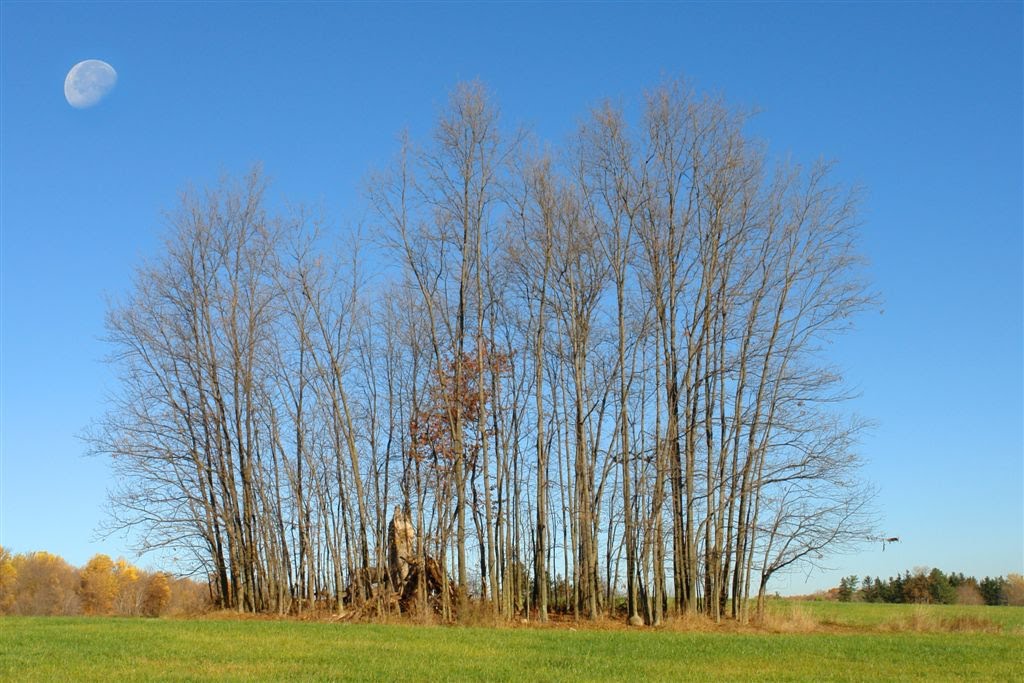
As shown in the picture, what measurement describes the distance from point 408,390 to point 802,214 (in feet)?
35.3

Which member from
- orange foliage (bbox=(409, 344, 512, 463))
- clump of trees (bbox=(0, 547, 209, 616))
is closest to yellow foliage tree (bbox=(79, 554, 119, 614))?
clump of trees (bbox=(0, 547, 209, 616))

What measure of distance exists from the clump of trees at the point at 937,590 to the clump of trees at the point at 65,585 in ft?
99.2

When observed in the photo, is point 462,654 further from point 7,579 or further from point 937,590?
point 7,579

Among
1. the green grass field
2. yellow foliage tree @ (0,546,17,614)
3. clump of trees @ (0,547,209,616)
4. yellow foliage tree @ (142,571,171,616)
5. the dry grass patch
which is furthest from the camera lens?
yellow foliage tree @ (0,546,17,614)

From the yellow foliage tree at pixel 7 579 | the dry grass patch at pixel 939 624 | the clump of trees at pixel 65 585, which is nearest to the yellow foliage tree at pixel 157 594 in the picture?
the clump of trees at pixel 65 585

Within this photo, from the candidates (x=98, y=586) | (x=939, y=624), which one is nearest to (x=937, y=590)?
(x=939, y=624)

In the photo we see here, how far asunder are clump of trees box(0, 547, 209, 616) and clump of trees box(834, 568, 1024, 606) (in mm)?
30232

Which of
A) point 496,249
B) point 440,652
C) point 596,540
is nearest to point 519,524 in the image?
point 596,540

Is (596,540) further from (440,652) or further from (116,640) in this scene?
(116,640)

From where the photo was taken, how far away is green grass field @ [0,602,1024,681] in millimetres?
11789

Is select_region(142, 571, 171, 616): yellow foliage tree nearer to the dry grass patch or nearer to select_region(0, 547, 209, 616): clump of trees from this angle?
select_region(0, 547, 209, 616): clump of trees

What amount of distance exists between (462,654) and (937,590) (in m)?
33.8

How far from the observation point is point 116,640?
48.9ft

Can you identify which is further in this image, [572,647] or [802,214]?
[802,214]
